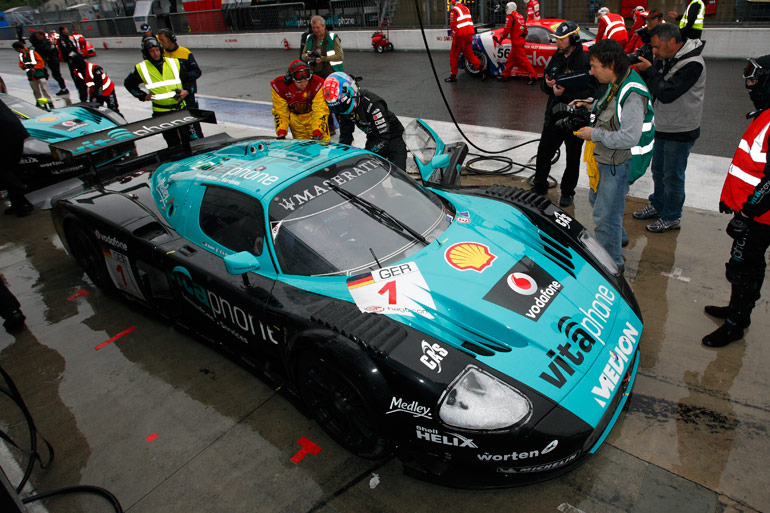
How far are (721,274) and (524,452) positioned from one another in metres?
2.76

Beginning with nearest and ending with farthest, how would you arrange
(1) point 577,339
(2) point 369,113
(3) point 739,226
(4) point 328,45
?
(1) point 577,339, (3) point 739,226, (2) point 369,113, (4) point 328,45

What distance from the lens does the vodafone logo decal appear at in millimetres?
2773

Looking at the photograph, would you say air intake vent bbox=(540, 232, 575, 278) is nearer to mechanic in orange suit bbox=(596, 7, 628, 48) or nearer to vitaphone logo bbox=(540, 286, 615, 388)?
vitaphone logo bbox=(540, 286, 615, 388)

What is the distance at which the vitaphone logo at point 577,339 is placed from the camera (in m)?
2.37

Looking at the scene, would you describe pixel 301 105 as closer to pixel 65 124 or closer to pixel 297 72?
pixel 297 72

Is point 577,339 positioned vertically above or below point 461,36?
below

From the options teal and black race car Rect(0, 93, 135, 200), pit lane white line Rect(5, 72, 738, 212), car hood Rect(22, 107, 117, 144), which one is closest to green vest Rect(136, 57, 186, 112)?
teal and black race car Rect(0, 93, 135, 200)

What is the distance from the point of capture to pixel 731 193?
299 cm

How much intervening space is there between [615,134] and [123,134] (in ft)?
14.0

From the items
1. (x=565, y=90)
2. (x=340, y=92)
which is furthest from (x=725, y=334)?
(x=340, y=92)

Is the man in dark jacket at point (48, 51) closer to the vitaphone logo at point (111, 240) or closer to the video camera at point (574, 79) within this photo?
the vitaphone logo at point (111, 240)

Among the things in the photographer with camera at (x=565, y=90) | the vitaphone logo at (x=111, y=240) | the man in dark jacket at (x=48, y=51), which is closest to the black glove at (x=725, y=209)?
the photographer with camera at (x=565, y=90)

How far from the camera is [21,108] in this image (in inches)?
284

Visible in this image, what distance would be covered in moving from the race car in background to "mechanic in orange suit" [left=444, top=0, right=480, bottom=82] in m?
0.20
